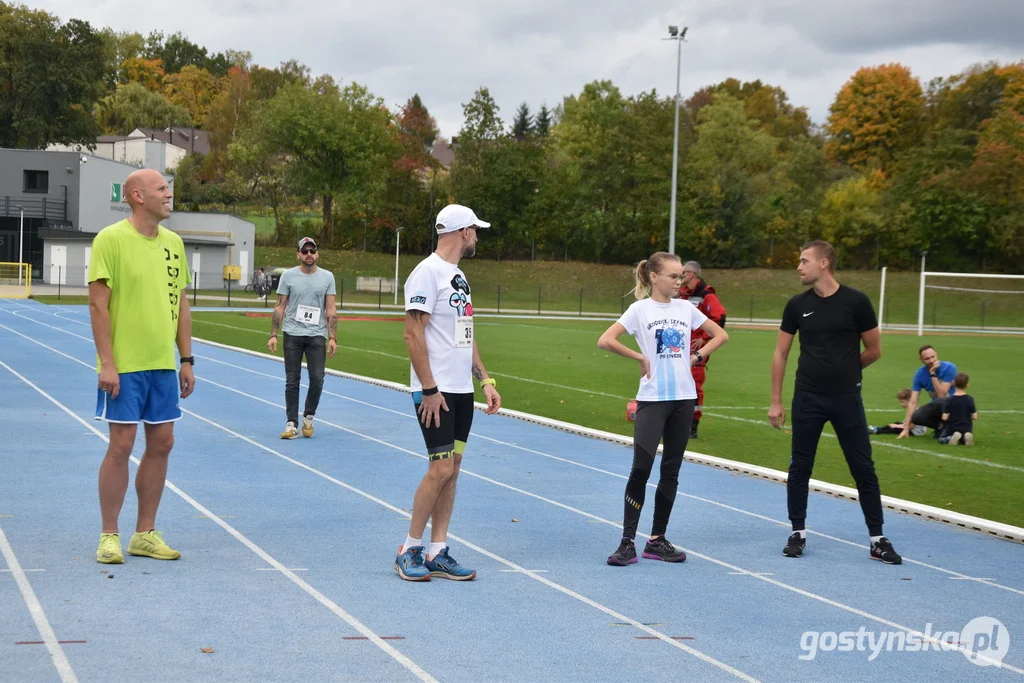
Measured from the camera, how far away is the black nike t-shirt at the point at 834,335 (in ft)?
22.9

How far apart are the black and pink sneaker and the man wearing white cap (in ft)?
4.07

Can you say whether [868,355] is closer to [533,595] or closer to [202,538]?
[533,595]

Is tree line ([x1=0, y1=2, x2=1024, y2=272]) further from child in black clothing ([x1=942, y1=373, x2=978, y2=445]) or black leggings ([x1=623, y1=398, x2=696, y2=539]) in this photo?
black leggings ([x1=623, y1=398, x2=696, y2=539])

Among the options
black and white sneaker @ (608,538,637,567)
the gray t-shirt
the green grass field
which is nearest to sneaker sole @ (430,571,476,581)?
black and white sneaker @ (608,538,637,567)

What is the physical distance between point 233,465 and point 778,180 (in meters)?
Result: 77.2

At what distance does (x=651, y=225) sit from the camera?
254ft

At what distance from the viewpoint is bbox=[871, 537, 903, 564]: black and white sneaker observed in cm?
684

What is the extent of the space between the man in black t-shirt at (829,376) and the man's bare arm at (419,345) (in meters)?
2.32

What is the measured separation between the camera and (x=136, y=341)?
6.08m

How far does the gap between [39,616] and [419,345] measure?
2185 millimetres

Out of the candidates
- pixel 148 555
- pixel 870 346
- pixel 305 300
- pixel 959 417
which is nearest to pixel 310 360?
pixel 305 300

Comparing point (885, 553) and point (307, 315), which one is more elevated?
point (307, 315)

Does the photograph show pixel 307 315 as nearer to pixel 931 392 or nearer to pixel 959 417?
pixel 959 417

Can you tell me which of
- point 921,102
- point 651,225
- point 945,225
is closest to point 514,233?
point 651,225
